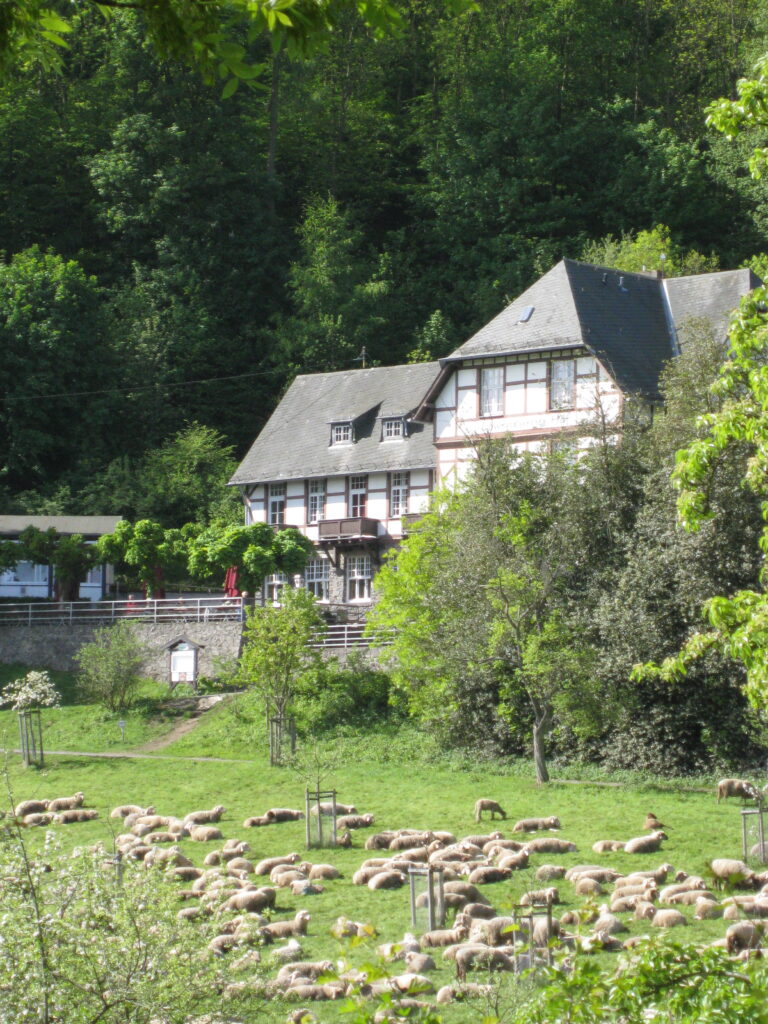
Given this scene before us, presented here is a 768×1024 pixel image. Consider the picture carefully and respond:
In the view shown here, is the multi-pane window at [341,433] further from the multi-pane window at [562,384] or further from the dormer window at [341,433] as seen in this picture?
the multi-pane window at [562,384]

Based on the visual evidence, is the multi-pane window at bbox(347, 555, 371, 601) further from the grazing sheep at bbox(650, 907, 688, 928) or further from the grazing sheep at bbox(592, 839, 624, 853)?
the grazing sheep at bbox(650, 907, 688, 928)

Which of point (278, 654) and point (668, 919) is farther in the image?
point (278, 654)

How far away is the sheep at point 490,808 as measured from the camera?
86.6ft

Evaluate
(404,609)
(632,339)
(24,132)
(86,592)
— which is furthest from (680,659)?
(24,132)

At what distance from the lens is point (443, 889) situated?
63.2 ft

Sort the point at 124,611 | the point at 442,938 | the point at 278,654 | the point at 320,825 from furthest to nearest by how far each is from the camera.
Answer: the point at 124,611, the point at 278,654, the point at 320,825, the point at 442,938

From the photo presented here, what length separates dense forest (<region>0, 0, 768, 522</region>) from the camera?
63.1 m

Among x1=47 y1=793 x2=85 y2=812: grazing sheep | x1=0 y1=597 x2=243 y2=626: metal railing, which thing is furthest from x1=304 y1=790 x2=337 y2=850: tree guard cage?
x1=0 y1=597 x2=243 y2=626: metal railing

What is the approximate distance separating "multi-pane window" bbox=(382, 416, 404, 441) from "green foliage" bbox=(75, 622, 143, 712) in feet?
43.9

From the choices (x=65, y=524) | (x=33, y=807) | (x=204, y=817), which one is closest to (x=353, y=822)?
(x=204, y=817)

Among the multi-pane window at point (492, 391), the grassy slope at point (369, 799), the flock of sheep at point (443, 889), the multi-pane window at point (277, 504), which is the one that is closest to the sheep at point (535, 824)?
the flock of sheep at point (443, 889)

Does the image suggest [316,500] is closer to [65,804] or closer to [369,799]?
[369,799]

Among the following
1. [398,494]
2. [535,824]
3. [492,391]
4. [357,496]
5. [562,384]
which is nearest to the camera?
[535,824]

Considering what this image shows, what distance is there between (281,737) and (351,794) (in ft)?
19.5
